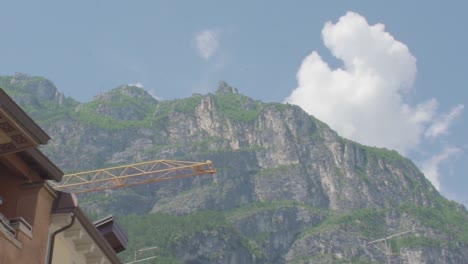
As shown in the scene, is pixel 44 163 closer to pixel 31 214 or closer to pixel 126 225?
pixel 31 214

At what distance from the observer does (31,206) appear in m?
18.6

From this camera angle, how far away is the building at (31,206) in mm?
16859

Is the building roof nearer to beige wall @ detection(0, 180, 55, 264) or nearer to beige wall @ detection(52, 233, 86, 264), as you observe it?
beige wall @ detection(0, 180, 55, 264)

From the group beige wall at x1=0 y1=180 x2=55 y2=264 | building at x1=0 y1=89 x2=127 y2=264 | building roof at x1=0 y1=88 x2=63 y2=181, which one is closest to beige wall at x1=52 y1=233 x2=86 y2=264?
building at x1=0 y1=89 x2=127 y2=264

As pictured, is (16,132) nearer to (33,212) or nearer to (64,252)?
(33,212)

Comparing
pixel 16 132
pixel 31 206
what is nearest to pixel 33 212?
pixel 31 206

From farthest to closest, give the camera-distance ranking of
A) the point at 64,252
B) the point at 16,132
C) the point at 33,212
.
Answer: the point at 64,252, the point at 33,212, the point at 16,132

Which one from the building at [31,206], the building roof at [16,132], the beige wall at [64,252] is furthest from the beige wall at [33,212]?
the beige wall at [64,252]

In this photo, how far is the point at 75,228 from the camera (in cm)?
2070

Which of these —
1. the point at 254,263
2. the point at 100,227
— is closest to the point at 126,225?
the point at 254,263

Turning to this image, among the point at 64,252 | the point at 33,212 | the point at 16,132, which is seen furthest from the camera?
the point at 64,252

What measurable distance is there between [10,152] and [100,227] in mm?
7331

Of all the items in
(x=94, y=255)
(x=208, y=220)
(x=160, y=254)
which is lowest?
(x=94, y=255)

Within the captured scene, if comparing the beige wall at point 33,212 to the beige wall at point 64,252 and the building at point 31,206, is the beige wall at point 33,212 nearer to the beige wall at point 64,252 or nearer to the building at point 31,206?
the building at point 31,206
